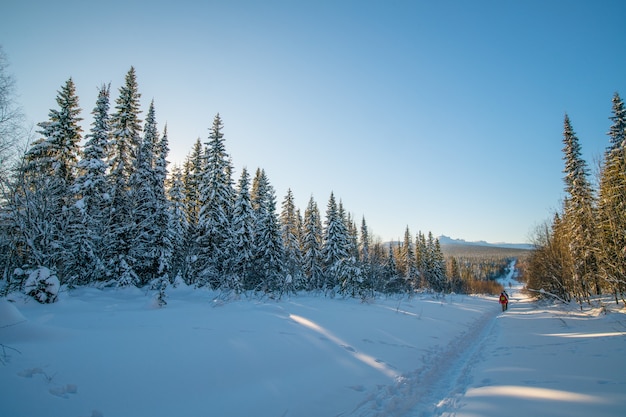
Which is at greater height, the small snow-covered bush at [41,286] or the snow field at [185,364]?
the small snow-covered bush at [41,286]

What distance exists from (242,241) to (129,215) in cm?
920

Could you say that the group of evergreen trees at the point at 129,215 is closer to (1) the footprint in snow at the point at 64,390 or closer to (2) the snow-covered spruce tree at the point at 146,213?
(2) the snow-covered spruce tree at the point at 146,213

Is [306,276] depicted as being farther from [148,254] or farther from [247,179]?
[148,254]

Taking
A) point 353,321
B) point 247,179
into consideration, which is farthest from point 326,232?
point 353,321

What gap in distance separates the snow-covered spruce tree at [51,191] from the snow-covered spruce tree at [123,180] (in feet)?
7.56

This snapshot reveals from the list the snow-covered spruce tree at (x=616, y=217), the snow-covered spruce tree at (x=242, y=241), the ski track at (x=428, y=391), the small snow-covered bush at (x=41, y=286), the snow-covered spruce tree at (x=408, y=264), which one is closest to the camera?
the ski track at (x=428, y=391)

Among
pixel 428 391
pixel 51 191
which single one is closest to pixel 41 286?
pixel 51 191

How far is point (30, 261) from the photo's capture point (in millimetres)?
10680

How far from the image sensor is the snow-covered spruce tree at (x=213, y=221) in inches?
946

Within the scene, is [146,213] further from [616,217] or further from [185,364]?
[616,217]

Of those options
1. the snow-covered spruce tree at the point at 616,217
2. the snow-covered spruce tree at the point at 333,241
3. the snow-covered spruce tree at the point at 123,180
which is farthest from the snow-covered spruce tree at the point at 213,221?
the snow-covered spruce tree at the point at 616,217

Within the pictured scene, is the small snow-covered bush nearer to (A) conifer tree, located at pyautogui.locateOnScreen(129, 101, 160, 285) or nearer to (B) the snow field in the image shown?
(B) the snow field

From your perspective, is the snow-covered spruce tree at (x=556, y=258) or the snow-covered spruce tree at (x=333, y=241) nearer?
the snow-covered spruce tree at (x=556, y=258)

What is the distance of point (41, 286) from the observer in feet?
26.1
